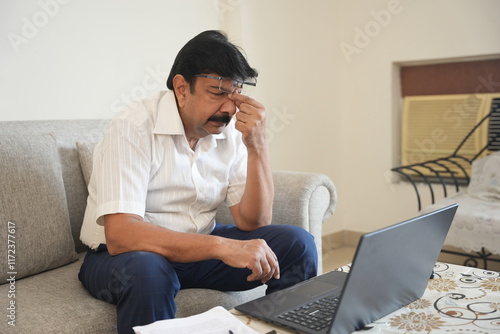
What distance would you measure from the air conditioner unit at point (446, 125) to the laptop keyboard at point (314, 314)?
2.25 metres

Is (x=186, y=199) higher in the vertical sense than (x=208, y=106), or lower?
lower

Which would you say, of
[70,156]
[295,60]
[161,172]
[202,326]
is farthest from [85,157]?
[295,60]

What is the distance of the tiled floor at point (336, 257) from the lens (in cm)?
323

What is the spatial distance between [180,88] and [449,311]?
98 centimetres

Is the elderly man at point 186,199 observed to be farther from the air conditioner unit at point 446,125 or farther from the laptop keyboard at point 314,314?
the air conditioner unit at point 446,125

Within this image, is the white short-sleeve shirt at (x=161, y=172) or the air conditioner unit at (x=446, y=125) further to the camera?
the air conditioner unit at (x=446, y=125)

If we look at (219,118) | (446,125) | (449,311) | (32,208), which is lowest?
(449,311)

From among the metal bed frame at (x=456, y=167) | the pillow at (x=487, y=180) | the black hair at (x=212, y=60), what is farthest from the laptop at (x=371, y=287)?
the metal bed frame at (x=456, y=167)

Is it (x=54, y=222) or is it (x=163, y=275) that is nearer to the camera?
(x=163, y=275)

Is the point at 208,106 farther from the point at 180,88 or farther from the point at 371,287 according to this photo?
the point at 371,287

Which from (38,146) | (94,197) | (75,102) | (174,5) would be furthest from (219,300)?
(174,5)

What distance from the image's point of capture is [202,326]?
41.6 inches

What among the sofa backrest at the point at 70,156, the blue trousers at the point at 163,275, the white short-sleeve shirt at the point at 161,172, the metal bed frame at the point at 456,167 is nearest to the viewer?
the blue trousers at the point at 163,275

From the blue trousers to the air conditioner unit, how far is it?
1.86m
